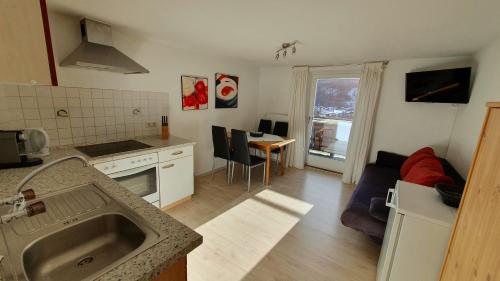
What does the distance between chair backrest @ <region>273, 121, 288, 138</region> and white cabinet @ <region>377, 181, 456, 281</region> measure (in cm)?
301

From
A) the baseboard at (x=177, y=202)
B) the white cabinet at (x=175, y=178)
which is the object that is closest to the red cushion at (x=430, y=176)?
the white cabinet at (x=175, y=178)

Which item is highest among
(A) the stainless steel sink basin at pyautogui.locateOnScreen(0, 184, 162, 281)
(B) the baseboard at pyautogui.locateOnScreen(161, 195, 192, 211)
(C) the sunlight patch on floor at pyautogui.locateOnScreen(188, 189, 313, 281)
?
(A) the stainless steel sink basin at pyautogui.locateOnScreen(0, 184, 162, 281)

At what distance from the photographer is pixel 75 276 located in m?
0.79

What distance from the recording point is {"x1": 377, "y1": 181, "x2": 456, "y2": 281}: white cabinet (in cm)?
117

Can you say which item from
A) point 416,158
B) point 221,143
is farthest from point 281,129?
point 416,158

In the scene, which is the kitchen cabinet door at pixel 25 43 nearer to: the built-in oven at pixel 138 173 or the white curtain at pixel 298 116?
the built-in oven at pixel 138 173

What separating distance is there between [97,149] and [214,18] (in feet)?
5.66

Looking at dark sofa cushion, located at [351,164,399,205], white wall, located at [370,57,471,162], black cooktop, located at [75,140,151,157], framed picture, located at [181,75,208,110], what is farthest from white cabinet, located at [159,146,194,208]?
white wall, located at [370,57,471,162]

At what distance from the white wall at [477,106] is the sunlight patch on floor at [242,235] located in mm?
1796

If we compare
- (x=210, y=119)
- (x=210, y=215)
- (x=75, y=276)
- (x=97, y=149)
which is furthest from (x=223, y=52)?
(x=75, y=276)

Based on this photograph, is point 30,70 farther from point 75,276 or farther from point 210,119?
point 210,119

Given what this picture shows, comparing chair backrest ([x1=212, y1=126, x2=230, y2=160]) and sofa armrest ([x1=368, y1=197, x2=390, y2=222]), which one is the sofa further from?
chair backrest ([x1=212, y1=126, x2=230, y2=160])

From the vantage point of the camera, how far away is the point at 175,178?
254 centimetres

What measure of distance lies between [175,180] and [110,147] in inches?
31.3
